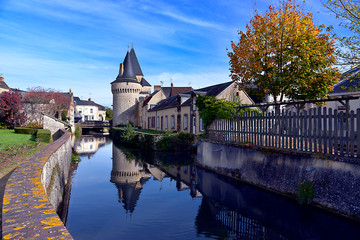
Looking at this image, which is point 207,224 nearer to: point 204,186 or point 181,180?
point 204,186

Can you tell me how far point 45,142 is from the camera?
17.6 meters

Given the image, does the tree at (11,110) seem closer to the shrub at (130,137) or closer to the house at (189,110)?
the shrub at (130,137)

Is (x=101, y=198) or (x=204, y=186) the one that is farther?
(x=204, y=186)

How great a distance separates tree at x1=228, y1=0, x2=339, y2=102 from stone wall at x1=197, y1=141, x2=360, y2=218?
13.0 ft

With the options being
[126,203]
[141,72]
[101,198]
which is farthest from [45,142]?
[141,72]

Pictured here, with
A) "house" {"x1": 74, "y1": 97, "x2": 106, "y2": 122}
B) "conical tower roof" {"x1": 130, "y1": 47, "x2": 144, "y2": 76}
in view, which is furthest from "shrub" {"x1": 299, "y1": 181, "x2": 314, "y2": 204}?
"house" {"x1": 74, "y1": 97, "x2": 106, "y2": 122}

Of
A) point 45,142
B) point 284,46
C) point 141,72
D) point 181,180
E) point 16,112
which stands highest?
point 141,72

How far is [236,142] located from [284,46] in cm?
495

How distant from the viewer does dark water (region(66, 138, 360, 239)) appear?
20.0 feet

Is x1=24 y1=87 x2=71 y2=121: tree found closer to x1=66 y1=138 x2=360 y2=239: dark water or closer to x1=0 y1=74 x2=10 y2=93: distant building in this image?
x1=0 y1=74 x2=10 y2=93: distant building

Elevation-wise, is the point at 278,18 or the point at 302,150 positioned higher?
the point at 278,18

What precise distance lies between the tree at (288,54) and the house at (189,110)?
506 cm

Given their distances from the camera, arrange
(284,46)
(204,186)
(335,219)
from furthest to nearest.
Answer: (284,46) → (204,186) → (335,219)

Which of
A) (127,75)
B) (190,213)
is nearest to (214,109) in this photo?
(190,213)
